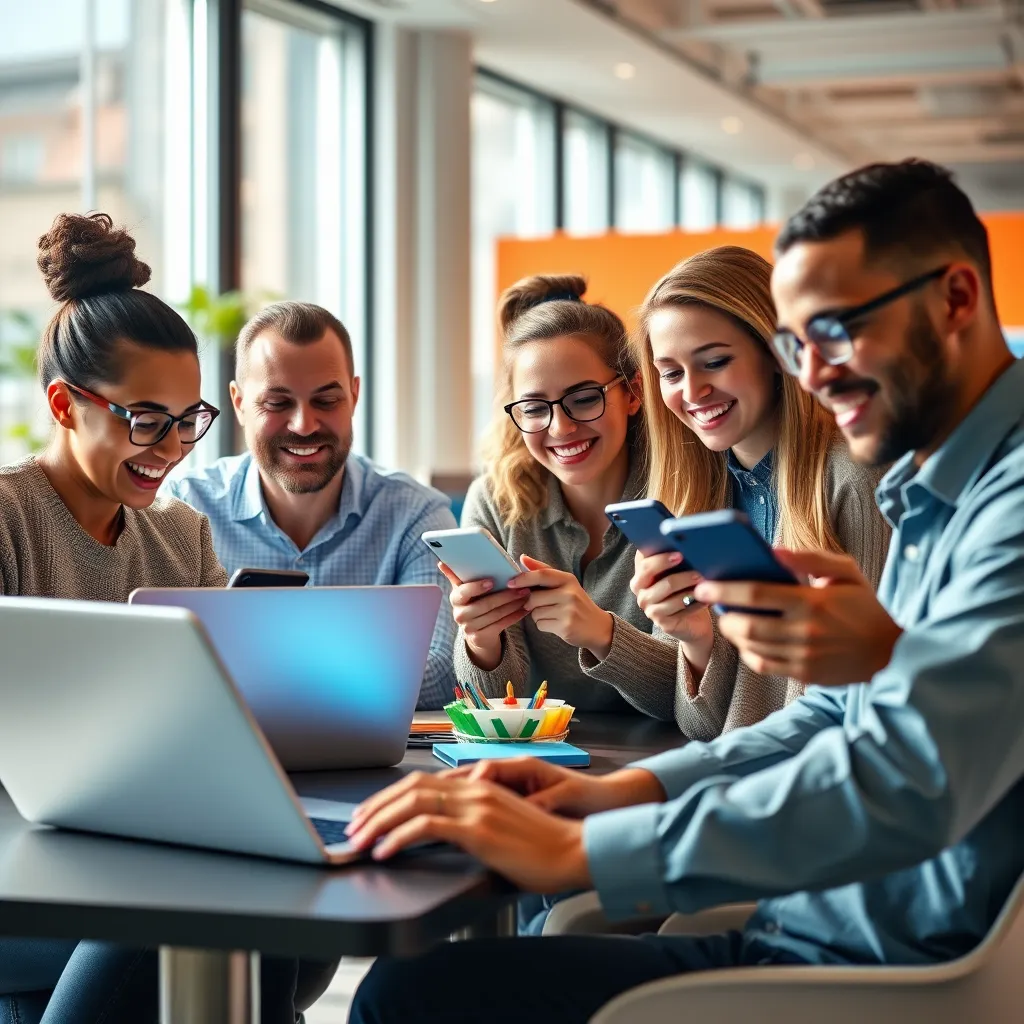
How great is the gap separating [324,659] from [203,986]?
1.22 ft

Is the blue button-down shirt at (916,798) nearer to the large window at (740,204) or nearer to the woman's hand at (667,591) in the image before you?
the woman's hand at (667,591)

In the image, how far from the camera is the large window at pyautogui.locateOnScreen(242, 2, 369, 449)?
6523 mm

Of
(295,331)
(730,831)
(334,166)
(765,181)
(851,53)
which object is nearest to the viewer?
(730,831)

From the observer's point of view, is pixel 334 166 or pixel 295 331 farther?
pixel 334 166

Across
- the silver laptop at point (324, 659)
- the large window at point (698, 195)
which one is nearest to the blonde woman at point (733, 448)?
the silver laptop at point (324, 659)

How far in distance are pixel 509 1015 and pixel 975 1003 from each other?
437 mm

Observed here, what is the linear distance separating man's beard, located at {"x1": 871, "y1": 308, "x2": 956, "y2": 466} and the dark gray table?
543 mm

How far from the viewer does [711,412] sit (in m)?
2.25

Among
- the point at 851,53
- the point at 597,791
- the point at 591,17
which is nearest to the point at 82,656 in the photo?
the point at 597,791

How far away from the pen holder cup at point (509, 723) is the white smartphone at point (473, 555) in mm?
218

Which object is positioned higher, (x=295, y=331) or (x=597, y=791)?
(x=295, y=331)

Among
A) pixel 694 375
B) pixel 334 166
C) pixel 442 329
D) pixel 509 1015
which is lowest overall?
pixel 509 1015

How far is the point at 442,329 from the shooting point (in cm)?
753

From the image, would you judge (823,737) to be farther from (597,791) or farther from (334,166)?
(334,166)
